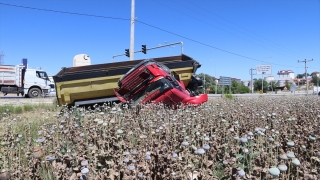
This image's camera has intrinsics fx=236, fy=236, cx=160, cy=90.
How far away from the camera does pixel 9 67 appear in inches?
944

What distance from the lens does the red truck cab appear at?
19.4 ft

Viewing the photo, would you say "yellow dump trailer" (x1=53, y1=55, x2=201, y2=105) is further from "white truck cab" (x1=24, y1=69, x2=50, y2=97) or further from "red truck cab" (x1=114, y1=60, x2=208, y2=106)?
"white truck cab" (x1=24, y1=69, x2=50, y2=97)

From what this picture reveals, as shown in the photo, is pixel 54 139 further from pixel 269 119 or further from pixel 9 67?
pixel 9 67

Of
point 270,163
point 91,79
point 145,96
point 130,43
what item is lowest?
point 270,163

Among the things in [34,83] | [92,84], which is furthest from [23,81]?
[92,84]

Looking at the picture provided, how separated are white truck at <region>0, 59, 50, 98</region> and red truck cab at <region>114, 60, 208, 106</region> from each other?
18239mm

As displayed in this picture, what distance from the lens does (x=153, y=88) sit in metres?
6.09

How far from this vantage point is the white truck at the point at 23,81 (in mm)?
22500

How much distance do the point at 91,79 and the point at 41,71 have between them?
58.1 feet

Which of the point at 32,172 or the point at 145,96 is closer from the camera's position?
the point at 32,172

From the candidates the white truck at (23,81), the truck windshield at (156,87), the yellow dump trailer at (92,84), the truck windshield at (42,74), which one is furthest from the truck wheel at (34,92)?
the truck windshield at (156,87)

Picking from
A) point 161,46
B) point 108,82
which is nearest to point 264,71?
point 161,46

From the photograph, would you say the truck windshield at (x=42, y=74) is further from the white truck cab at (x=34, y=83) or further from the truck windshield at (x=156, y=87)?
the truck windshield at (x=156, y=87)

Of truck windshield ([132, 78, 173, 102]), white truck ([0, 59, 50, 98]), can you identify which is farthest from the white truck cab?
truck windshield ([132, 78, 173, 102])
